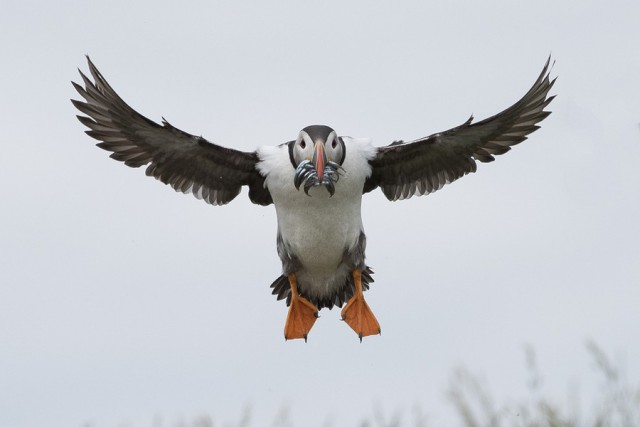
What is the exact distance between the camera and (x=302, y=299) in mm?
12500

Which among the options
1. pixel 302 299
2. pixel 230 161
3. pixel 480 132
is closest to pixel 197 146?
pixel 230 161

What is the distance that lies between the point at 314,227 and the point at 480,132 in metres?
2.22

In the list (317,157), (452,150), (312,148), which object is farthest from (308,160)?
(452,150)

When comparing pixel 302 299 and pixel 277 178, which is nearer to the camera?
pixel 277 178

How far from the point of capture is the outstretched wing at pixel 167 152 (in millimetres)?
11734

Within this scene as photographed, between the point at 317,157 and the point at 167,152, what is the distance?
7.27 feet

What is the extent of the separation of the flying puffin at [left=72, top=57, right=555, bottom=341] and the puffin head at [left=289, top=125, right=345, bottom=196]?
20 millimetres

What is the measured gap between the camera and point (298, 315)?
12500mm

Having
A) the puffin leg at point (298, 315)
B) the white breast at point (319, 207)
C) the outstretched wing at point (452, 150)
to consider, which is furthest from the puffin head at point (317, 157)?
the puffin leg at point (298, 315)

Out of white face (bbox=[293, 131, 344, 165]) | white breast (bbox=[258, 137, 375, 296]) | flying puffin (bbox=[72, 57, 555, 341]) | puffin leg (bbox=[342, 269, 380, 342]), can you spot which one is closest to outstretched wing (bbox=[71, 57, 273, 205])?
flying puffin (bbox=[72, 57, 555, 341])

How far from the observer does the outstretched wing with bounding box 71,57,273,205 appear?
11.7 m

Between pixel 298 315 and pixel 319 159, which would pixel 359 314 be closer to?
pixel 298 315

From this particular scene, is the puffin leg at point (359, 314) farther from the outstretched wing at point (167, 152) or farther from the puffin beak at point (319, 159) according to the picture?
the puffin beak at point (319, 159)

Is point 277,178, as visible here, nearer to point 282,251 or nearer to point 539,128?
point 282,251
